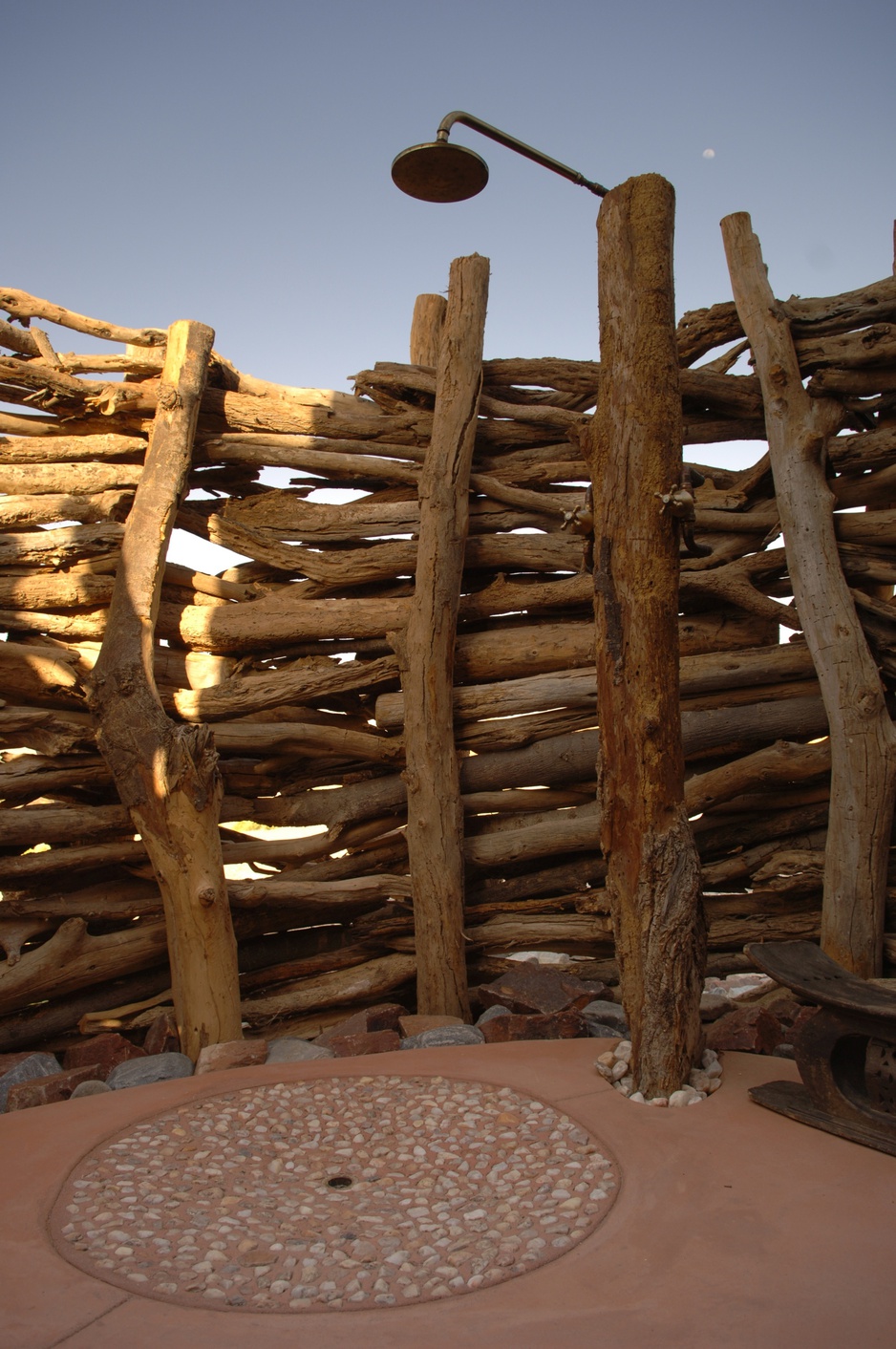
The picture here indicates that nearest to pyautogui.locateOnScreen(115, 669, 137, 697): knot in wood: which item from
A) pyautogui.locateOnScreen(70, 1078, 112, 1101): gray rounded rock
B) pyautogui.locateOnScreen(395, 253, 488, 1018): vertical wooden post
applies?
pyautogui.locateOnScreen(395, 253, 488, 1018): vertical wooden post

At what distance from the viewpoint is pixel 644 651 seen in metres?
3.62

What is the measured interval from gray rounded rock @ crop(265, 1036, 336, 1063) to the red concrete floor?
100 cm

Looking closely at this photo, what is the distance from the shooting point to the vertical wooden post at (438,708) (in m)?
4.98

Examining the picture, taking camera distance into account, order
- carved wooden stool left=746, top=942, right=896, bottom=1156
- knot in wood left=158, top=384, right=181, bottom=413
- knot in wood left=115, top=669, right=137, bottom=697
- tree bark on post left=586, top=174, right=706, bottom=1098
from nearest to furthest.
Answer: carved wooden stool left=746, top=942, right=896, bottom=1156, tree bark on post left=586, top=174, right=706, bottom=1098, knot in wood left=115, top=669, right=137, bottom=697, knot in wood left=158, top=384, right=181, bottom=413

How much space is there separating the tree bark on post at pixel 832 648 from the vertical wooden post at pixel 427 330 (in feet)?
6.03

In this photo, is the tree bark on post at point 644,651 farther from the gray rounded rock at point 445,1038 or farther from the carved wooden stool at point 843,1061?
the gray rounded rock at point 445,1038

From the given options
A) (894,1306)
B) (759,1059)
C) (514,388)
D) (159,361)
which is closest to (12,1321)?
(894,1306)

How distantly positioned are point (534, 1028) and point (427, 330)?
164 inches

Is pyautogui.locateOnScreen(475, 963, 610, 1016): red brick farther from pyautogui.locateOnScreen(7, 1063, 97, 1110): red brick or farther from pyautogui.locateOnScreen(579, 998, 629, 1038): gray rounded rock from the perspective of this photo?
pyautogui.locateOnScreen(7, 1063, 97, 1110): red brick

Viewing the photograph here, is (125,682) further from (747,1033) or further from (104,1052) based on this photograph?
(747,1033)

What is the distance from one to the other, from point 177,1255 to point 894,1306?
5.57ft

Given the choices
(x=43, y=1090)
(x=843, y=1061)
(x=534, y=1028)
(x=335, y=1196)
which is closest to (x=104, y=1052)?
(x=43, y=1090)

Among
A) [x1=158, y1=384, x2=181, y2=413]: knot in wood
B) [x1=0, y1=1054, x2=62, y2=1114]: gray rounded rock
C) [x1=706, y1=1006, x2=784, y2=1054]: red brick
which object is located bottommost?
[x1=0, y1=1054, x2=62, y2=1114]: gray rounded rock

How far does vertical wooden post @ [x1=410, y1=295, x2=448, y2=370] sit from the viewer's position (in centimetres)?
617
